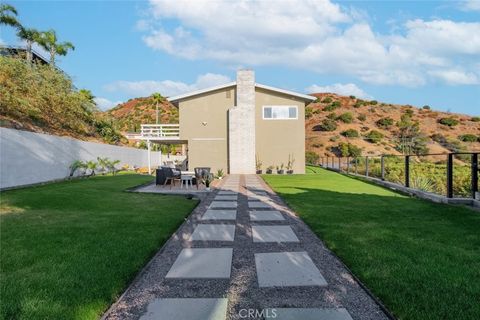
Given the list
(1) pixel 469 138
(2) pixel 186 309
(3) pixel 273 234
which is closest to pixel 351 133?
(1) pixel 469 138

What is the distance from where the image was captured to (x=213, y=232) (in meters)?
5.71

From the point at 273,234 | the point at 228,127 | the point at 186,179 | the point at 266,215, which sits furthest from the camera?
the point at 228,127

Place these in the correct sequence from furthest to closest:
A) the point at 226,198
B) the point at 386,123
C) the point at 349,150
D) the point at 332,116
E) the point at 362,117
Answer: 1. the point at 362,117
2. the point at 332,116
3. the point at 386,123
4. the point at 349,150
5. the point at 226,198

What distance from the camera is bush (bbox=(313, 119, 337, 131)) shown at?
52.7 m

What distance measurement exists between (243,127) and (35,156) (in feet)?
42.1

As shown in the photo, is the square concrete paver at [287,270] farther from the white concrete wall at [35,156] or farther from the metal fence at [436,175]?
the white concrete wall at [35,156]

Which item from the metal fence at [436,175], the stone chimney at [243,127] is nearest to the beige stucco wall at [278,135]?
the stone chimney at [243,127]

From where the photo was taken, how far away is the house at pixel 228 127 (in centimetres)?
2312

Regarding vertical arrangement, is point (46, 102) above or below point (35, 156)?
above

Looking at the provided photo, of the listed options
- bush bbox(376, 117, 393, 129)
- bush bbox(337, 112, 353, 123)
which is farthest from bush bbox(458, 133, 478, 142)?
bush bbox(337, 112, 353, 123)

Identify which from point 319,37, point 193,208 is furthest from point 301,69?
point 193,208

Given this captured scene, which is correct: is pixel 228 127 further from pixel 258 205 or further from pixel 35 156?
pixel 258 205

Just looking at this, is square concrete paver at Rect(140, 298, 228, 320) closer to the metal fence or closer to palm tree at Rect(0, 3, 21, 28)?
the metal fence

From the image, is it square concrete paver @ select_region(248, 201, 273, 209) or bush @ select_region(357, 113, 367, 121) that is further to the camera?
bush @ select_region(357, 113, 367, 121)
